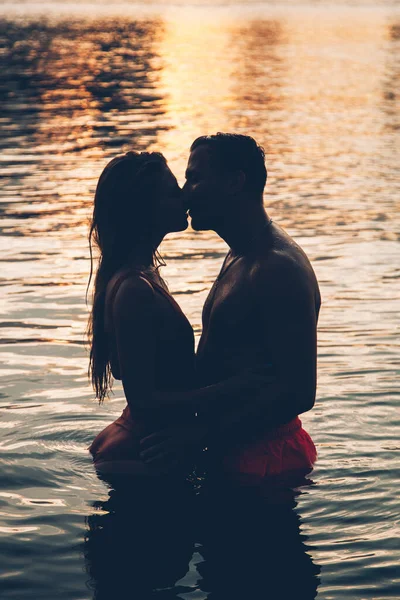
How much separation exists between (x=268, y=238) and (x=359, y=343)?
473cm

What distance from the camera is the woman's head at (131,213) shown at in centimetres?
690

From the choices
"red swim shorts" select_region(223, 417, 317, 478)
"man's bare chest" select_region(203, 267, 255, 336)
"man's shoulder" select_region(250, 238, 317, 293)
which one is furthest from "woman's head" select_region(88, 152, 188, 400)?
"red swim shorts" select_region(223, 417, 317, 478)

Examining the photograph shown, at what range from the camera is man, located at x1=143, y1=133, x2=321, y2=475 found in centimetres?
681

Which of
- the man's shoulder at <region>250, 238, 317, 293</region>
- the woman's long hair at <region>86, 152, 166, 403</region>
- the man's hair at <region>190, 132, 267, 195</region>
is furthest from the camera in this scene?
the man's hair at <region>190, 132, 267, 195</region>

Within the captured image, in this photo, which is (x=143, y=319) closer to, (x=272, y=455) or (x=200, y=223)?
(x=200, y=223)

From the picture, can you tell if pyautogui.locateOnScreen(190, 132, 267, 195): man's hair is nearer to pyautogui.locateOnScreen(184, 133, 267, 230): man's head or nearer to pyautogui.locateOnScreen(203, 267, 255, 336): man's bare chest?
pyautogui.locateOnScreen(184, 133, 267, 230): man's head

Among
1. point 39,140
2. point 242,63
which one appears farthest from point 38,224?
point 242,63

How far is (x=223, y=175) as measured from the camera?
7.06m

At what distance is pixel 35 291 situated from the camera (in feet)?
45.6

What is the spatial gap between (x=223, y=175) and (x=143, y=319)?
1079 mm

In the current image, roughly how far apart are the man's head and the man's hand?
1387mm

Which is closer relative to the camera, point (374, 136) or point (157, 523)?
point (157, 523)

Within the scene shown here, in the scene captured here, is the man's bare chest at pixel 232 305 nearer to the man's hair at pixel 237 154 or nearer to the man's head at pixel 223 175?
the man's head at pixel 223 175

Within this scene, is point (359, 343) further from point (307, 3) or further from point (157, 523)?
point (307, 3)
